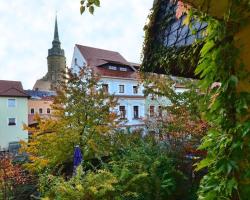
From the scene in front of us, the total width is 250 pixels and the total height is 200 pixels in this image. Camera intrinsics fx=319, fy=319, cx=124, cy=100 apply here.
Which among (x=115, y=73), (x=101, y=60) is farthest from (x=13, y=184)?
(x=101, y=60)

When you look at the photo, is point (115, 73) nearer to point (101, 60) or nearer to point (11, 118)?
point (101, 60)

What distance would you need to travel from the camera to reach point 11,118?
34.8m

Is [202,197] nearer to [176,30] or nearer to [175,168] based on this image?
[176,30]

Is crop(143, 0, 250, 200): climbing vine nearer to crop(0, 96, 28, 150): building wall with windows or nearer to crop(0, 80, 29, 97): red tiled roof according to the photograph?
crop(0, 96, 28, 150): building wall with windows

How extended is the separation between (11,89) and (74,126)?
992 inches

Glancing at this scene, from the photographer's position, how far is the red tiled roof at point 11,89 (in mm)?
34344

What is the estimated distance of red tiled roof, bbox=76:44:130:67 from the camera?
33.9 metres

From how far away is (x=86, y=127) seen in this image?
12344 millimetres

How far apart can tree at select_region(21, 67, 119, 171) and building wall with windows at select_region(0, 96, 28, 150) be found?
22593 mm

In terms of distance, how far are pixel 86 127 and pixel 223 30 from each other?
11.0 meters

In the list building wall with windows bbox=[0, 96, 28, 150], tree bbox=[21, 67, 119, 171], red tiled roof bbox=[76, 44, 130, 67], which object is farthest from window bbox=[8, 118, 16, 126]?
tree bbox=[21, 67, 119, 171]

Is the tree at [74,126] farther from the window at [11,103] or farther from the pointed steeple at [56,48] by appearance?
the pointed steeple at [56,48]

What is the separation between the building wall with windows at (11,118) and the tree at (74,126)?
74.1 ft

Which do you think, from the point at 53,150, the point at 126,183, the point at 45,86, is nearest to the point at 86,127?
the point at 53,150
